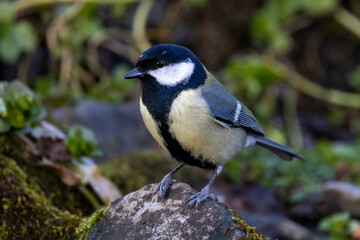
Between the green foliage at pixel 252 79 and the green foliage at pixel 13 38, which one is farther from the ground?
the green foliage at pixel 13 38

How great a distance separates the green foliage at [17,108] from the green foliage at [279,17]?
4.42m

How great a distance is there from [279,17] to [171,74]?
15.0 ft

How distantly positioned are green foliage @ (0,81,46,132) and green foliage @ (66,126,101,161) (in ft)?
0.79

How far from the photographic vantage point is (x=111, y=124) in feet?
16.3

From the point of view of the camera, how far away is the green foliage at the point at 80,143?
10.2 feet

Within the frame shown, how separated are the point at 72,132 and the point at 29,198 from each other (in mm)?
652

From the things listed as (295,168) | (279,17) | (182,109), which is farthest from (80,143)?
(279,17)

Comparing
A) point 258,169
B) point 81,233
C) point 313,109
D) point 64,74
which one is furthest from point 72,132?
point 313,109

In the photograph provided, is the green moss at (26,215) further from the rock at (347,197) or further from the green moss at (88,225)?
the rock at (347,197)

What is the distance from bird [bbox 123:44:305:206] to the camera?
2580 mm

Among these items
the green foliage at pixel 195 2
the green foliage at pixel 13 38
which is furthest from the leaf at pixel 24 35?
the green foliage at pixel 195 2

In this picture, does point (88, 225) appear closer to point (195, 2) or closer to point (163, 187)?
point (163, 187)

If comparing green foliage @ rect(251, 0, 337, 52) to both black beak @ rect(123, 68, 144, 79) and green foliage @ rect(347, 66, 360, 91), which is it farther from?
black beak @ rect(123, 68, 144, 79)

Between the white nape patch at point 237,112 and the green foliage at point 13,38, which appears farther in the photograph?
the green foliage at point 13,38
